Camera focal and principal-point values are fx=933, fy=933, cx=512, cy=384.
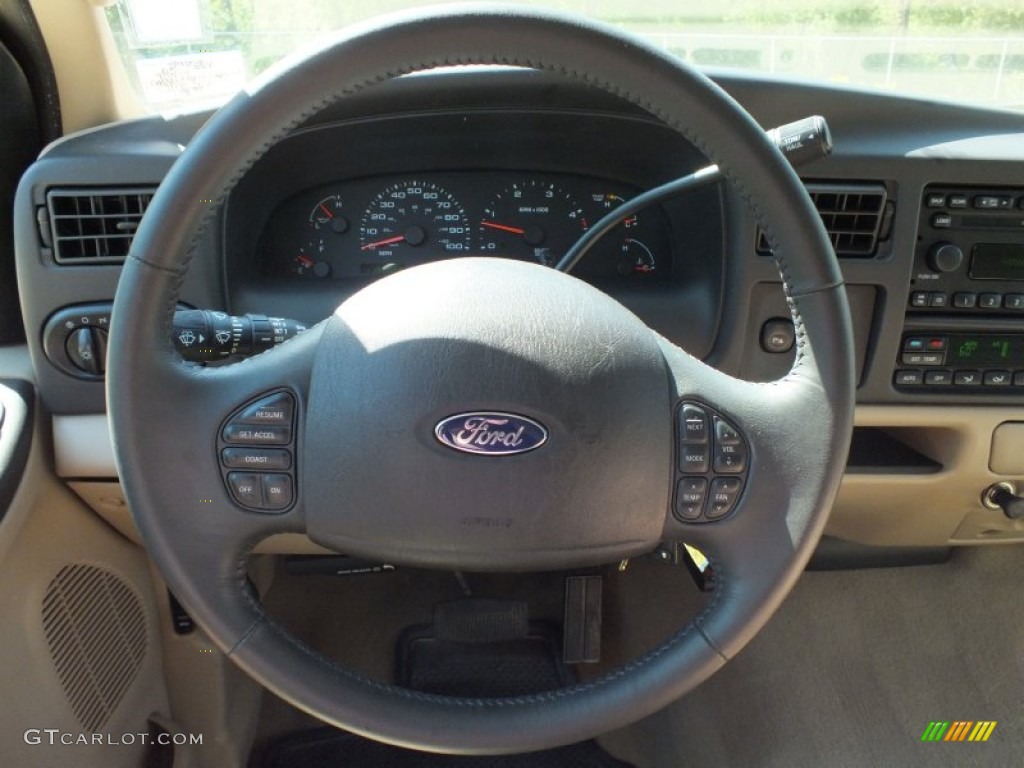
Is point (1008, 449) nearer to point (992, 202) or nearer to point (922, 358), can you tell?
point (922, 358)

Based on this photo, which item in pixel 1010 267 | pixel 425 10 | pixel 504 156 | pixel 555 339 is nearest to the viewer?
pixel 425 10

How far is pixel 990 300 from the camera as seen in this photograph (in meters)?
1.31

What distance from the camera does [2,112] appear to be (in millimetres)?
1336

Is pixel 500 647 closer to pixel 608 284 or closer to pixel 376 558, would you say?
pixel 608 284

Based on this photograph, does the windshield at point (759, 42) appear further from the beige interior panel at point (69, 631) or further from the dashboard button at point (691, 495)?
the dashboard button at point (691, 495)

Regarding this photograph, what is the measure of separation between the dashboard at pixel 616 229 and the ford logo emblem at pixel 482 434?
1.86 ft

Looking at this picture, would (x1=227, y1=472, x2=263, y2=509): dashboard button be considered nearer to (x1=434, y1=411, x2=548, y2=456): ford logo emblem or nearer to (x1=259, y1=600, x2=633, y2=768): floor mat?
(x1=434, y1=411, x2=548, y2=456): ford logo emblem

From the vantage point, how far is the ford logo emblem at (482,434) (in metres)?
0.82

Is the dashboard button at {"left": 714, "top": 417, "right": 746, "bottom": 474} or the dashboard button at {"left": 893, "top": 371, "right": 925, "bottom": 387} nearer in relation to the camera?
the dashboard button at {"left": 714, "top": 417, "right": 746, "bottom": 474}

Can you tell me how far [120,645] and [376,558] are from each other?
76 cm

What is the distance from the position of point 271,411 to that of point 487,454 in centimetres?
20

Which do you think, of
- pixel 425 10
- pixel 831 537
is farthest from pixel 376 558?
pixel 831 537

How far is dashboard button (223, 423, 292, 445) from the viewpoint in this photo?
0.83 metres

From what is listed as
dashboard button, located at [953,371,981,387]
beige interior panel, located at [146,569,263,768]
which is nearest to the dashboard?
dashboard button, located at [953,371,981,387]
